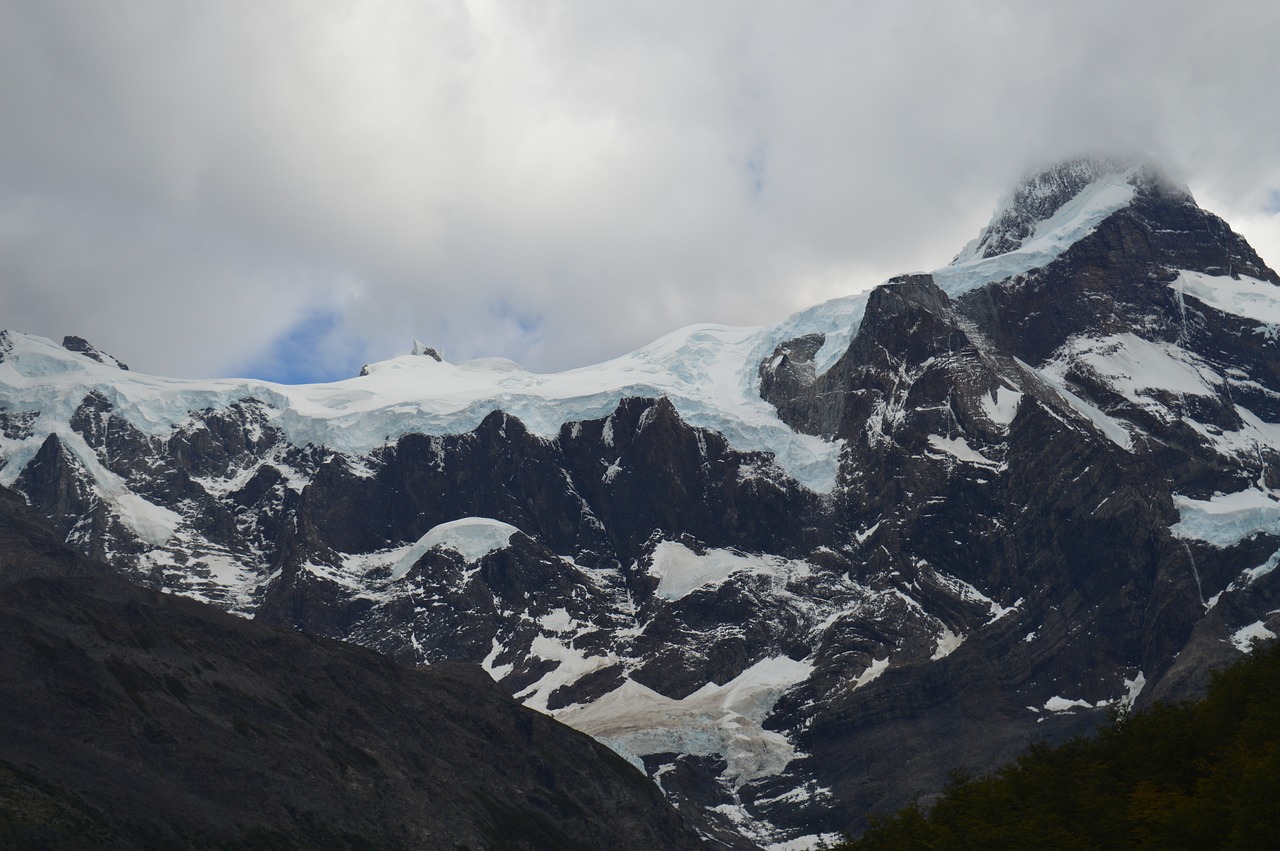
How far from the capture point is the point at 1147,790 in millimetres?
130875

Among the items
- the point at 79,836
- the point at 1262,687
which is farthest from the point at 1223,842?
the point at 79,836

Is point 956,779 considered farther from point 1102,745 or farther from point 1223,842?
point 1223,842

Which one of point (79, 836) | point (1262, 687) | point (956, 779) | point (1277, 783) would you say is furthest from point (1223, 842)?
point (79, 836)

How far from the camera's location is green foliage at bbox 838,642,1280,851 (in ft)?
383

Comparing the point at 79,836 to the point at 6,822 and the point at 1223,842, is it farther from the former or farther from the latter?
the point at 1223,842

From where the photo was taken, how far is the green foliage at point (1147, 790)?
4596 inches

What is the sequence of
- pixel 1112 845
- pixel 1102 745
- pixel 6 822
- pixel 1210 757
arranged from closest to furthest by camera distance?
pixel 1112 845, pixel 1210 757, pixel 1102 745, pixel 6 822

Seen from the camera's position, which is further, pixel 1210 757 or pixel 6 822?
pixel 6 822

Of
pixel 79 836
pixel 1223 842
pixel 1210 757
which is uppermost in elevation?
pixel 79 836

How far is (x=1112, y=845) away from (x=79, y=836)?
125649mm

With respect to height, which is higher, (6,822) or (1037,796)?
(6,822)

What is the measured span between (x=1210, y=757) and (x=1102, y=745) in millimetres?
16414

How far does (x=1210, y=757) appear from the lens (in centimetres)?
13862

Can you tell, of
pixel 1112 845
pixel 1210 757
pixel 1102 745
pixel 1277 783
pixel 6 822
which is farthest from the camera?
pixel 6 822
